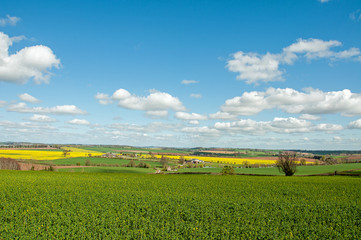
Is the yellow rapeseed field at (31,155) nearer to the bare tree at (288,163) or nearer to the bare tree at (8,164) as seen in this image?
the bare tree at (8,164)

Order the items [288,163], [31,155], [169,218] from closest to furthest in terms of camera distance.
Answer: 1. [169,218]
2. [288,163]
3. [31,155]

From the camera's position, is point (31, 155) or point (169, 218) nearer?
point (169, 218)

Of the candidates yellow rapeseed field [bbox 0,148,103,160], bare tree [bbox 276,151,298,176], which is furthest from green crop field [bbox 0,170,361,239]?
yellow rapeseed field [bbox 0,148,103,160]

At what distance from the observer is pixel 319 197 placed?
76.3 ft

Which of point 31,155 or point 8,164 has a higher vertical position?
point 8,164

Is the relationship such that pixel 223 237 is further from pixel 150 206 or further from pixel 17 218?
pixel 17 218

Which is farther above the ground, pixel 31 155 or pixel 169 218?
pixel 169 218

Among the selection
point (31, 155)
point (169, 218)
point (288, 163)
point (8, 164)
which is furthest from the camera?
point (31, 155)

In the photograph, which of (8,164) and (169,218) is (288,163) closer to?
(169,218)

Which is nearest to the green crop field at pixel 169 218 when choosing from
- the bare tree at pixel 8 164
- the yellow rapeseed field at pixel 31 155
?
the bare tree at pixel 8 164

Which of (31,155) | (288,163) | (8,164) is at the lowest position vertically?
(31,155)

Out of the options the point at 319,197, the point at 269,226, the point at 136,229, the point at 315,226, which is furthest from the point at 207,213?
the point at 319,197

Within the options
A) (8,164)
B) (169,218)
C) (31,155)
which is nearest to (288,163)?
(169,218)

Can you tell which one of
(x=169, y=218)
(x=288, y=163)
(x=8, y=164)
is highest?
(x=288, y=163)
